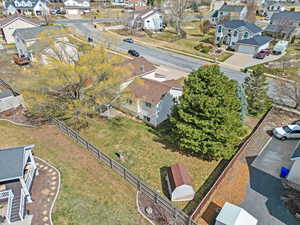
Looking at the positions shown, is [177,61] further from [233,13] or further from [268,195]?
[233,13]

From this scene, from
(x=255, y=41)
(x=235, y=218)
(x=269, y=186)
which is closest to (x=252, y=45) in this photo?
(x=255, y=41)

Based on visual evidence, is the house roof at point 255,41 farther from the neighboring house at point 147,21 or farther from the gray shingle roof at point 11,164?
the gray shingle roof at point 11,164

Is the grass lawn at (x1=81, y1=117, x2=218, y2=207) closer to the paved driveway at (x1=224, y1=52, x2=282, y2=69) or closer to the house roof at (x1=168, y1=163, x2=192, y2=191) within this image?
the house roof at (x1=168, y1=163, x2=192, y2=191)

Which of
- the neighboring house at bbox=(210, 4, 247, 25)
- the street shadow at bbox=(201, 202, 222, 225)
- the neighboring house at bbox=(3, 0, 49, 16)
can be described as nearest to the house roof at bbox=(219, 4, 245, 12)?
the neighboring house at bbox=(210, 4, 247, 25)

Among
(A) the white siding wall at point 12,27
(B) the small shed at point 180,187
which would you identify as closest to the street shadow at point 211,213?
(B) the small shed at point 180,187

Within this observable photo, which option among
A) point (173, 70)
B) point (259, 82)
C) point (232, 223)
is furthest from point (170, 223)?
point (173, 70)

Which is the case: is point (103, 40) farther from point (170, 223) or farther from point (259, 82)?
point (170, 223)
